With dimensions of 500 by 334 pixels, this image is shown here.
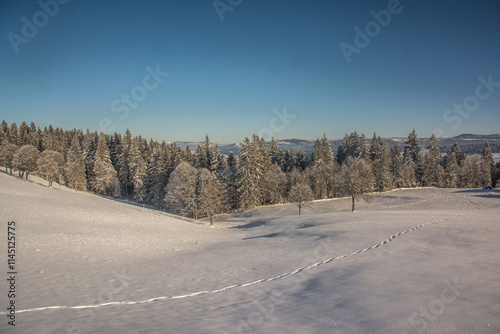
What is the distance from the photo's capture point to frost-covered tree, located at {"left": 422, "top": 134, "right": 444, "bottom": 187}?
198 ft

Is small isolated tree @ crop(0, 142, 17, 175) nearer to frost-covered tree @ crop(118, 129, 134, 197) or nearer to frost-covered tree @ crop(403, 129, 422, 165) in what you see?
frost-covered tree @ crop(118, 129, 134, 197)

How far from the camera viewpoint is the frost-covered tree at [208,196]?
37.8m

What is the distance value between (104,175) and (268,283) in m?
68.1

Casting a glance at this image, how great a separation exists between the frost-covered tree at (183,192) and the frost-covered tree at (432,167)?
59.4 meters

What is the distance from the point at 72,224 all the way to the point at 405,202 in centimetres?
5281

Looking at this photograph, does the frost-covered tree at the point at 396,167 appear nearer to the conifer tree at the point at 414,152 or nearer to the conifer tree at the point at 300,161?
the conifer tree at the point at 414,152

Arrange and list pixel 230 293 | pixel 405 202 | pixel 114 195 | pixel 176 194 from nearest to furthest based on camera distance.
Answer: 1. pixel 230 293
2. pixel 176 194
3. pixel 405 202
4. pixel 114 195

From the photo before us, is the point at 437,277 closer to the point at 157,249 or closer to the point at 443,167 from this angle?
the point at 157,249

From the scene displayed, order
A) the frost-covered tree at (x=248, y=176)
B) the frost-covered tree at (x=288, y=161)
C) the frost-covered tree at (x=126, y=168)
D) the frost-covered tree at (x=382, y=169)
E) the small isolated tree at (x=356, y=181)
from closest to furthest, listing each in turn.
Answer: the small isolated tree at (x=356, y=181) < the frost-covered tree at (x=248, y=176) < the frost-covered tree at (x=382, y=169) < the frost-covered tree at (x=288, y=161) < the frost-covered tree at (x=126, y=168)

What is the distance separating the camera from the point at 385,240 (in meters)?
13.3

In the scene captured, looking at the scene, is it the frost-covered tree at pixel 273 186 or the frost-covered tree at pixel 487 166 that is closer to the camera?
the frost-covered tree at pixel 273 186

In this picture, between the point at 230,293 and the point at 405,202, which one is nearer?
the point at 230,293

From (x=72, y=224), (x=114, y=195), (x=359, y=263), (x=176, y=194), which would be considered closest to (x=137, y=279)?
(x=359, y=263)

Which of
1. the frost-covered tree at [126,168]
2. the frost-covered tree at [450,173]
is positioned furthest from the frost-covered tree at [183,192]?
the frost-covered tree at [450,173]
